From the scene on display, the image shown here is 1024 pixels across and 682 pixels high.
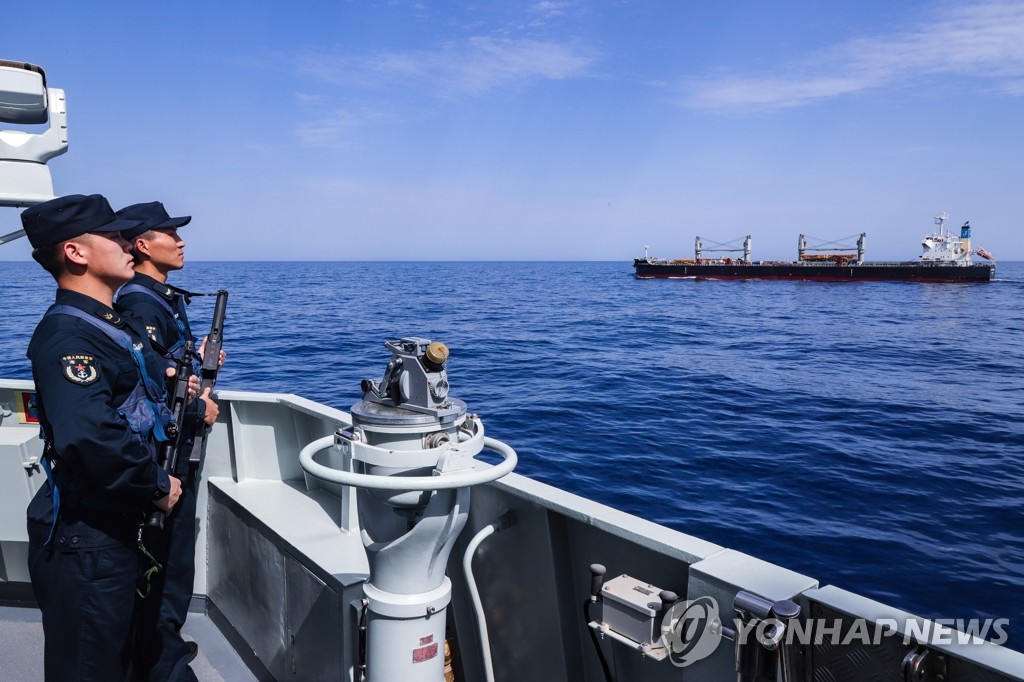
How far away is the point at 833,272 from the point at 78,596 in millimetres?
67398

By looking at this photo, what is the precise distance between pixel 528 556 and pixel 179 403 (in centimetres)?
143

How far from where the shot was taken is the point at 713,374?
1802 centimetres

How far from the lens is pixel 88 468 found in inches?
75.5

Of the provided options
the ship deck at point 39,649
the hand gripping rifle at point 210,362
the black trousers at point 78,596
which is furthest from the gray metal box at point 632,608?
the ship deck at point 39,649

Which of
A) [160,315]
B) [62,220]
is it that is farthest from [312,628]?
[62,220]

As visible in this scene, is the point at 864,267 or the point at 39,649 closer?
the point at 39,649

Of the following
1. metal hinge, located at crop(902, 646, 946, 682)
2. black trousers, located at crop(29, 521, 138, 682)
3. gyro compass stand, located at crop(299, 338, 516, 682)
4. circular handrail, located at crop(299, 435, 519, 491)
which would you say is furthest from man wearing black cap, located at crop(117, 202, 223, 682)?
metal hinge, located at crop(902, 646, 946, 682)

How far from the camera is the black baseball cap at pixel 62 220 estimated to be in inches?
82.0

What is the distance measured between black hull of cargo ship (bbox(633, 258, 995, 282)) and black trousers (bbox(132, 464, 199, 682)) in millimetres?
65912

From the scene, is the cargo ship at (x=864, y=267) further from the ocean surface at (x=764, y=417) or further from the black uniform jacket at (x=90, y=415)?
the black uniform jacket at (x=90, y=415)

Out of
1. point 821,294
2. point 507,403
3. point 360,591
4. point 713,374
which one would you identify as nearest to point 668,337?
point 713,374

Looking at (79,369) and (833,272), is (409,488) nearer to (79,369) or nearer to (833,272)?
(79,369)

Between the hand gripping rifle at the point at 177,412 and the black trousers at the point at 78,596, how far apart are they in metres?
0.33

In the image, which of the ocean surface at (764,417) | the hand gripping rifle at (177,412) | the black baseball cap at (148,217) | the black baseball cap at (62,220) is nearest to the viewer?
the black baseball cap at (62,220)
